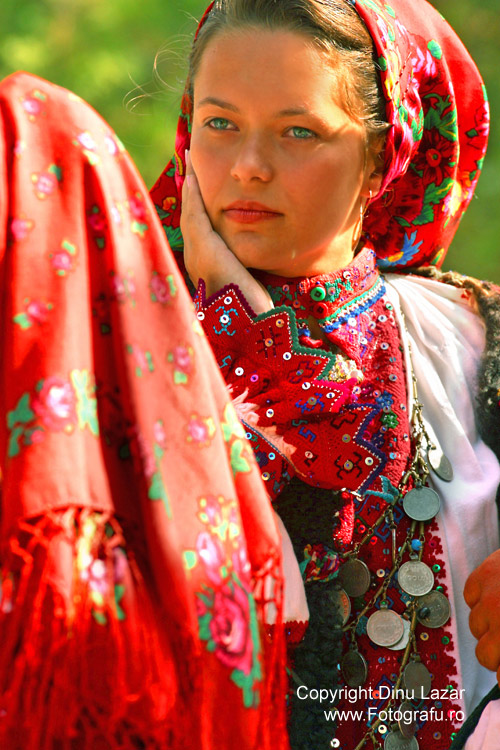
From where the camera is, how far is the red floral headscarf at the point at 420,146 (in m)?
2.09

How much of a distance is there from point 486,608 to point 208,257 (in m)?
0.85

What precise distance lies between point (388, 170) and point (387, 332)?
0.34m

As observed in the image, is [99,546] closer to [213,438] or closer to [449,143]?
[213,438]

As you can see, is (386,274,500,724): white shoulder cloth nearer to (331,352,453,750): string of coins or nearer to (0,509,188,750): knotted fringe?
(331,352,453,750): string of coins

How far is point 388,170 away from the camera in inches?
81.1

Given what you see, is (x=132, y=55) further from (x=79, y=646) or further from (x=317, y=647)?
(x=79, y=646)

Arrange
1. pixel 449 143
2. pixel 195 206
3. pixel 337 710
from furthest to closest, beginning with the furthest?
pixel 449 143 → pixel 195 206 → pixel 337 710

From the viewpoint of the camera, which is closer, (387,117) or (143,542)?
(143,542)

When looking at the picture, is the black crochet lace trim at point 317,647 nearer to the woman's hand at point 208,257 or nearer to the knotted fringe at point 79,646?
the woman's hand at point 208,257

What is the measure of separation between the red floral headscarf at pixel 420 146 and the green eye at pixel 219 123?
0.23m

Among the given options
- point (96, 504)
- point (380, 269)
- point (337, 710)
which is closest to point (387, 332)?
point (380, 269)

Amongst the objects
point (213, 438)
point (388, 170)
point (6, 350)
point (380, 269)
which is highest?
point (388, 170)

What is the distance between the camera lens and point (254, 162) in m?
1.85

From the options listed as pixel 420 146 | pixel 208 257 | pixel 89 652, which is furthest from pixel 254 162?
pixel 89 652
